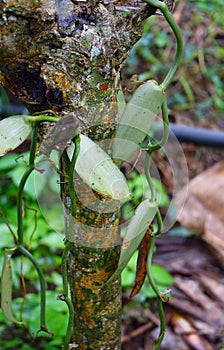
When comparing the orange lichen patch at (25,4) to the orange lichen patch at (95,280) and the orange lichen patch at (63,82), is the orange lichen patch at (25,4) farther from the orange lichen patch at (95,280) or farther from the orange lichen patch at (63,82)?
the orange lichen patch at (95,280)

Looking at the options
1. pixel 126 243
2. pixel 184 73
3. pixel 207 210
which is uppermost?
pixel 126 243

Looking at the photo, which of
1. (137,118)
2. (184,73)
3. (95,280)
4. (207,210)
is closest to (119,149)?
(137,118)

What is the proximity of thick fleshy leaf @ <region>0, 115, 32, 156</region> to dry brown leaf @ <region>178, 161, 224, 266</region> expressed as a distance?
1.11 m

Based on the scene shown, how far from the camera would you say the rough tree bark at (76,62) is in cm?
44

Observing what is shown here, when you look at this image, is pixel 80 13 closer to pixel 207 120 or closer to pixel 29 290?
pixel 29 290

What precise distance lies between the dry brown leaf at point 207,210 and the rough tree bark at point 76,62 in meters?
1.01

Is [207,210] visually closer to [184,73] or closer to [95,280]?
[184,73]

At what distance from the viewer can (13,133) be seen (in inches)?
17.5

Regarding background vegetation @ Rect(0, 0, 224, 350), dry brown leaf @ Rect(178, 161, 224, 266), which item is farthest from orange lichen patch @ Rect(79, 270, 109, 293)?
dry brown leaf @ Rect(178, 161, 224, 266)

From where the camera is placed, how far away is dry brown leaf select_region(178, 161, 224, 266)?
1492mm

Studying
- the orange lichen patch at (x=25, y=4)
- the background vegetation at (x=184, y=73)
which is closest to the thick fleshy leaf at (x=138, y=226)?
the orange lichen patch at (x=25, y=4)

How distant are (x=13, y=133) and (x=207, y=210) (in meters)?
1.22

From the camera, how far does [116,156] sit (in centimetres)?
51

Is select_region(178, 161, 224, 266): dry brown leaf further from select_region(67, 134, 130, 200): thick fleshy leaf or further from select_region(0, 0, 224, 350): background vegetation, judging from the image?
select_region(67, 134, 130, 200): thick fleshy leaf
